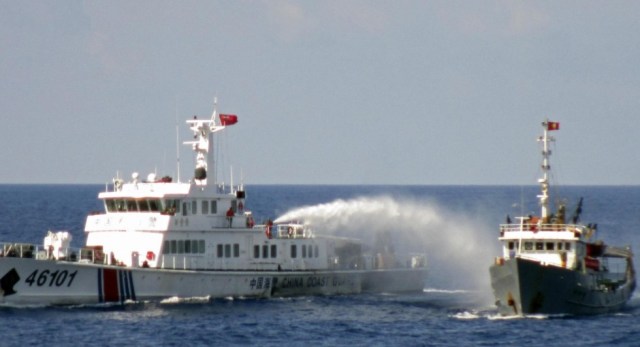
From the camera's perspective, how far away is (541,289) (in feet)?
187

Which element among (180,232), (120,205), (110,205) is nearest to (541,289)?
(180,232)

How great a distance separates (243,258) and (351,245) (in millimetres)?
7926

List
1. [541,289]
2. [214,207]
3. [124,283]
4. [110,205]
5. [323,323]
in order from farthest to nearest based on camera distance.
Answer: [214,207] → [110,205] → [124,283] → [323,323] → [541,289]

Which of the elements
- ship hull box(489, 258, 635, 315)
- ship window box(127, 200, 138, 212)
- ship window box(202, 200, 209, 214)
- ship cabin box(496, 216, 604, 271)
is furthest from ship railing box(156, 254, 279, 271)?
ship hull box(489, 258, 635, 315)

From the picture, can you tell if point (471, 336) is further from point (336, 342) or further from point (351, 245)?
point (351, 245)

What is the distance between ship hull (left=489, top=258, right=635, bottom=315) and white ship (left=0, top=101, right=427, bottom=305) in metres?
12.7

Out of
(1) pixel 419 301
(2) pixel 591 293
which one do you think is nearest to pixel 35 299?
(1) pixel 419 301

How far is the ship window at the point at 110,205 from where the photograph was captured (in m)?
64.3

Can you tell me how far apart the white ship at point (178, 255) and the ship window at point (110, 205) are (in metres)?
0.05

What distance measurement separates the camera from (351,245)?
71.1m

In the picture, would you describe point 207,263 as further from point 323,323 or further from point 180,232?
point 323,323

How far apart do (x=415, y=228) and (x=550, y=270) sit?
35.4m

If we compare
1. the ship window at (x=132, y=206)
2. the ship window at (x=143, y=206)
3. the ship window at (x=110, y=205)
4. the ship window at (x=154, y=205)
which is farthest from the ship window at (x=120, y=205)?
the ship window at (x=154, y=205)

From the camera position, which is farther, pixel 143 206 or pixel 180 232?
pixel 143 206
